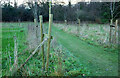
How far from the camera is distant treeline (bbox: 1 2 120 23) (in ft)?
29.5

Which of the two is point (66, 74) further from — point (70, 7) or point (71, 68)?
point (70, 7)

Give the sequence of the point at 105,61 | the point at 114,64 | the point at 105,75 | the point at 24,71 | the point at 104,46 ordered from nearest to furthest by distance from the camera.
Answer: the point at 24,71 → the point at 105,75 → the point at 114,64 → the point at 105,61 → the point at 104,46

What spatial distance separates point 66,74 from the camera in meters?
3.77

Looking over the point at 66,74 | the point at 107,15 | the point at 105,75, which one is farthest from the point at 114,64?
the point at 107,15

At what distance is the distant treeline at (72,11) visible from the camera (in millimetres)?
8984

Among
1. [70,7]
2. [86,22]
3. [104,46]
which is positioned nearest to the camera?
[104,46]

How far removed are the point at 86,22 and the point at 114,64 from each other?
15769 mm

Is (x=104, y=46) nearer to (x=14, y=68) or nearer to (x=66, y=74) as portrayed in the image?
(x=66, y=74)

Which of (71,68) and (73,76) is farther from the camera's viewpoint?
(71,68)

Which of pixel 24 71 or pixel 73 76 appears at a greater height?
pixel 24 71

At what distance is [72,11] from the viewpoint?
1695cm

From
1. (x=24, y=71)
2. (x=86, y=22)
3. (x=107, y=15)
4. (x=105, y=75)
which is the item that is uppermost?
(x=107, y=15)

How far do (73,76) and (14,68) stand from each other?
1.90m

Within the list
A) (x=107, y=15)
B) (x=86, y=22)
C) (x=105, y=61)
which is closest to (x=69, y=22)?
(x=86, y=22)
